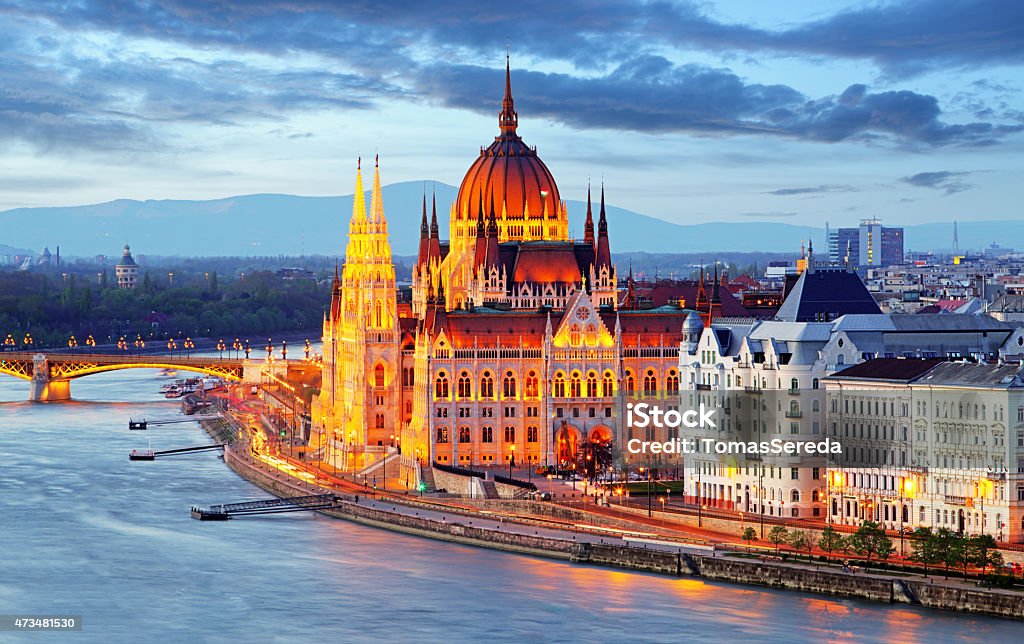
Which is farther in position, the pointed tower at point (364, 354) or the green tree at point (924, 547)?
the pointed tower at point (364, 354)

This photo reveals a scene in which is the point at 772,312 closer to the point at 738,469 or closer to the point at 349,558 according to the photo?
the point at 738,469

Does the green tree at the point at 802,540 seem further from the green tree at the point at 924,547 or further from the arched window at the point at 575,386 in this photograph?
the arched window at the point at 575,386

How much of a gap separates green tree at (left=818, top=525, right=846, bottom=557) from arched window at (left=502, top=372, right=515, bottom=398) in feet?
92.9

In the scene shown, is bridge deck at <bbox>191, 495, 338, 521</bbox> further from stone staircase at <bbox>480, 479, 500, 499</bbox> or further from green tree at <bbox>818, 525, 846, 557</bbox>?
green tree at <bbox>818, 525, 846, 557</bbox>

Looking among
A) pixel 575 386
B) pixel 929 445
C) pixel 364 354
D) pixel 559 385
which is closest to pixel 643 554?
pixel 929 445

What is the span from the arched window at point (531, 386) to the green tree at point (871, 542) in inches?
1161

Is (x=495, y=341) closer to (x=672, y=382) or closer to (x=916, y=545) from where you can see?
(x=672, y=382)

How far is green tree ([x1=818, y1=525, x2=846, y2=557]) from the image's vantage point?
245 feet

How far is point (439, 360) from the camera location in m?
101

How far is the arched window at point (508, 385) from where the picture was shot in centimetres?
10181

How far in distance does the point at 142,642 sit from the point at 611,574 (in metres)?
17.7

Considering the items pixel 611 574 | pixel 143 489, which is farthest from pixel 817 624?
pixel 143 489

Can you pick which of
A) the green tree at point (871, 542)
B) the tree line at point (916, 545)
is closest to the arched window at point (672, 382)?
the tree line at point (916, 545)

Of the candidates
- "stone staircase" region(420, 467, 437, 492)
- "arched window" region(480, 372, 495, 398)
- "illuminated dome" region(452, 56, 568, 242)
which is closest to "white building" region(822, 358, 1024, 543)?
"stone staircase" region(420, 467, 437, 492)
